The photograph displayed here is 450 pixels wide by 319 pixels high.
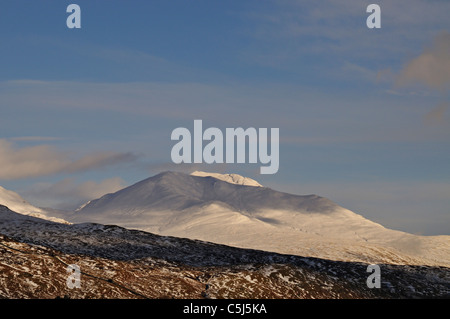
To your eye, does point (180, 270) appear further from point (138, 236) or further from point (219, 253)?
point (138, 236)

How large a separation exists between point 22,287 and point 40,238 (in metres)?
26.4

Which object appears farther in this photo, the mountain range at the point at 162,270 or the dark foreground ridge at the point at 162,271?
the mountain range at the point at 162,270

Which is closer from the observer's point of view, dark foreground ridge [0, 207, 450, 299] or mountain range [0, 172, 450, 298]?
dark foreground ridge [0, 207, 450, 299]

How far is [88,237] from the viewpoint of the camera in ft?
325

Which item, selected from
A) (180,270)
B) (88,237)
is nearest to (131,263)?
(180,270)

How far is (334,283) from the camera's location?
86.8m

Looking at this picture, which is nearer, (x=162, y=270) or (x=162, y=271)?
(x=162, y=271)

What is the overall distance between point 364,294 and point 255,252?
24.6 m
